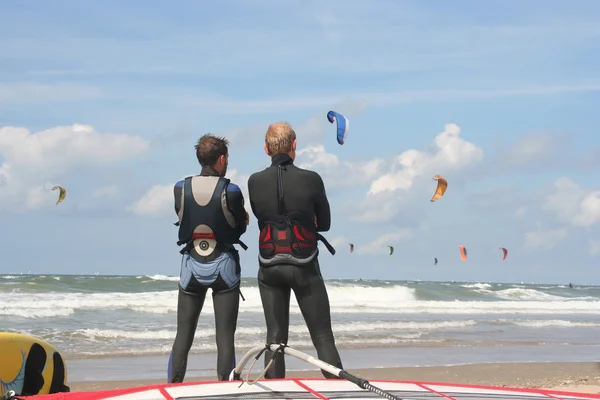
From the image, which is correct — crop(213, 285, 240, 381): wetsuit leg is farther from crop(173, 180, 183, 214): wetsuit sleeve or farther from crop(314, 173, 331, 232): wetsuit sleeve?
crop(314, 173, 331, 232): wetsuit sleeve

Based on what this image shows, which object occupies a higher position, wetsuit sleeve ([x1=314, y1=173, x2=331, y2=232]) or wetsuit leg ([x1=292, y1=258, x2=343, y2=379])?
wetsuit sleeve ([x1=314, y1=173, x2=331, y2=232])

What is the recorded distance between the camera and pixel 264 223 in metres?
4.54

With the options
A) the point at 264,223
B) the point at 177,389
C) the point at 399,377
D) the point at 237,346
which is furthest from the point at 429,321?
the point at 177,389

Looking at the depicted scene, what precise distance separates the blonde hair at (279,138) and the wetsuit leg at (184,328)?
3.10 ft

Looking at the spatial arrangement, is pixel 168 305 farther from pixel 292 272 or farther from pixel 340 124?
pixel 292 272

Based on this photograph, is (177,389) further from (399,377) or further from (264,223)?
(399,377)

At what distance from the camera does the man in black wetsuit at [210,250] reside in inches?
187

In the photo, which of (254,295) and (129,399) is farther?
(254,295)

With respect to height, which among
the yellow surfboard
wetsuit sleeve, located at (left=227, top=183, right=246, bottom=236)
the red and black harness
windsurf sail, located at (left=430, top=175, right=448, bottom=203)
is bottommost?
the yellow surfboard

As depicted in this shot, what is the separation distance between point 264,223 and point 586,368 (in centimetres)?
→ 715

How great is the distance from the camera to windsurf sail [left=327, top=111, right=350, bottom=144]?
17.5ft

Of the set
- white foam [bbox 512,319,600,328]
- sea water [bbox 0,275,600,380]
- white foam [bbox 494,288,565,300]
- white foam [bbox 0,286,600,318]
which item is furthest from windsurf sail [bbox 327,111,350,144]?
white foam [bbox 494,288,565,300]

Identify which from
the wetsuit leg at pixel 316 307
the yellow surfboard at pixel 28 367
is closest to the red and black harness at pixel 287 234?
the wetsuit leg at pixel 316 307

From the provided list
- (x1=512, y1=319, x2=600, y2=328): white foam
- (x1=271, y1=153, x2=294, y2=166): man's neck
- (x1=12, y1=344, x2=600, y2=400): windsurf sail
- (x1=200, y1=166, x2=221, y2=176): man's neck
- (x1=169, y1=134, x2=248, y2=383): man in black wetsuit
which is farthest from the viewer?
(x1=512, y1=319, x2=600, y2=328): white foam
